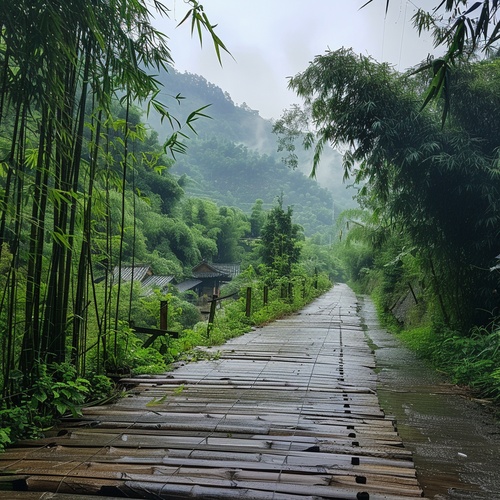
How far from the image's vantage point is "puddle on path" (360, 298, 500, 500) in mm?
2709

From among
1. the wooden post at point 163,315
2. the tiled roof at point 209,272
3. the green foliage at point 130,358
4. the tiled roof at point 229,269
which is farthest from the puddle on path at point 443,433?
the tiled roof at point 229,269

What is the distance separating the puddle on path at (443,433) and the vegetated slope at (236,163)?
4288cm

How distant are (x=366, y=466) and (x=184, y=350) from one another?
437cm

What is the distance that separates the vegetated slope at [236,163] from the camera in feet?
188

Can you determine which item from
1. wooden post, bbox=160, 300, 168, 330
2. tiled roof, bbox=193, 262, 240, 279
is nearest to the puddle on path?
wooden post, bbox=160, 300, 168, 330

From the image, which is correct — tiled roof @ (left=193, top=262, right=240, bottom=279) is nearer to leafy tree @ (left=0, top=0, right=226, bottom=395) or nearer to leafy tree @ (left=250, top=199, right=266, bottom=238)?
leafy tree @ (left=250, top=199, right=266, bottom=238)

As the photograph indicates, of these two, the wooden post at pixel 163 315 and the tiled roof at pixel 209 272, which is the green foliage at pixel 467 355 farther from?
the tiled roof at pixel 209 272

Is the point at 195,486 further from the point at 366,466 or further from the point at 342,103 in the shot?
the point at 342,103

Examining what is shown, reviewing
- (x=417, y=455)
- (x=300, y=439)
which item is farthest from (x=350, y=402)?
(x=300, y=439)

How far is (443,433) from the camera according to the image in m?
3.74

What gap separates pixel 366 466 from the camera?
90.6 inches

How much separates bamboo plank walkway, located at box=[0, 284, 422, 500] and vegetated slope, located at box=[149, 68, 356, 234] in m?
44.2

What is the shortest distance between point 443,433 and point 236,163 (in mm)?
56303

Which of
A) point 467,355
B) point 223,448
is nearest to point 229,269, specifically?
point 467,355
